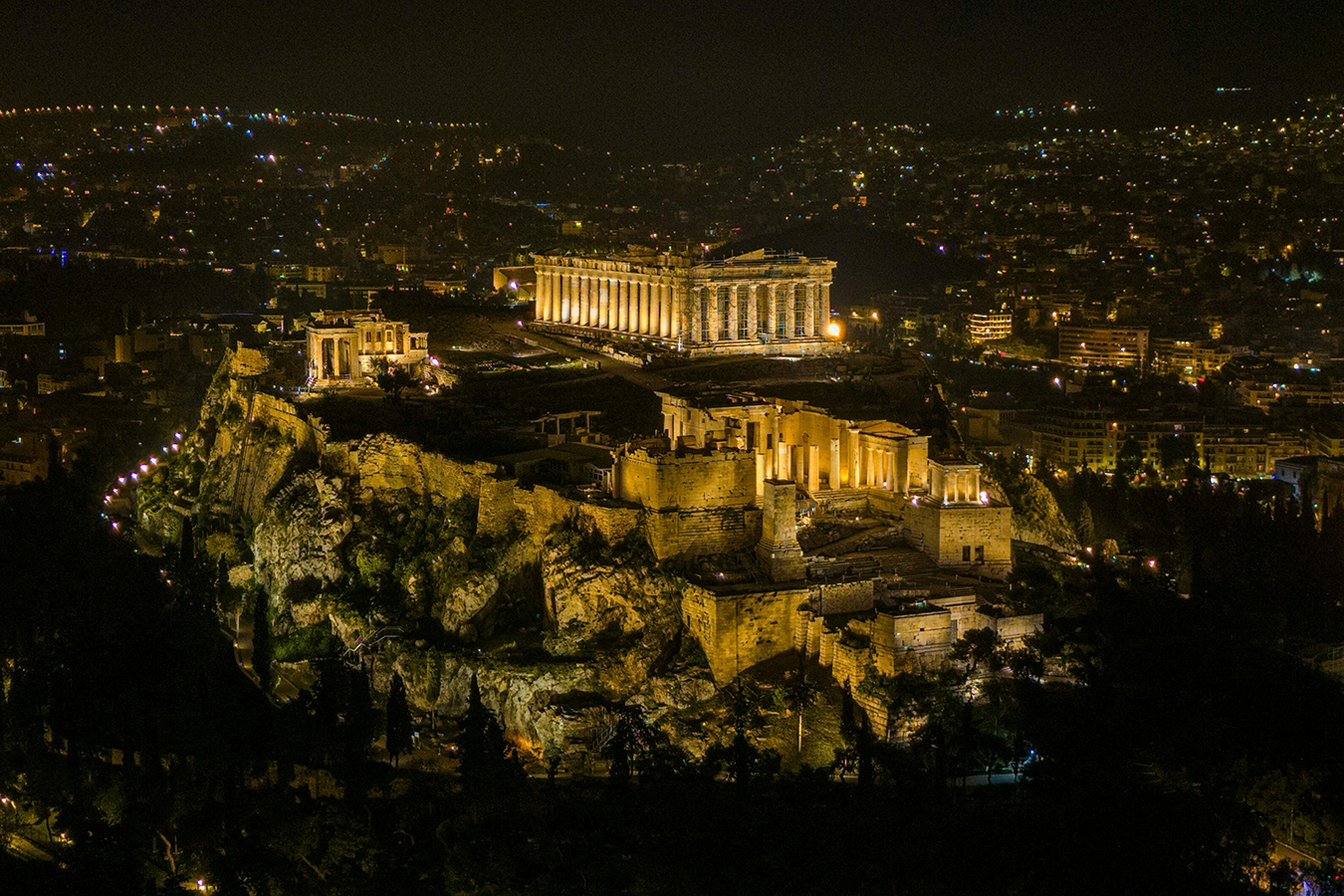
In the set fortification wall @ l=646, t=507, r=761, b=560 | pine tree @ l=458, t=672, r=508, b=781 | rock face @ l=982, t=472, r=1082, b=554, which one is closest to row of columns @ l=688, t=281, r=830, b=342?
rock face @ l=982, t=472, r=1082, b=554

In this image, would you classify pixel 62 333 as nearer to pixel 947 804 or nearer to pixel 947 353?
pixel 947 353

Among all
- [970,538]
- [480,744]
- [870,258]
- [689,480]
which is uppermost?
[870,258]

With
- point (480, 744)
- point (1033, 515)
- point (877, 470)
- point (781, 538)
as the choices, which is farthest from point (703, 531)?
point (1033, 515)

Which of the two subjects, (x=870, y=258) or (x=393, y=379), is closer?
(x=393, y=379)

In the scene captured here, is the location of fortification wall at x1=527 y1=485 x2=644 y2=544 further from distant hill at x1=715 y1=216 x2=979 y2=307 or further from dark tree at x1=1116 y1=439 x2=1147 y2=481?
distant hill at x1=715 y1=216 x2=979 y2=307

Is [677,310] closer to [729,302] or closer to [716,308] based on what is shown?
[716,308]

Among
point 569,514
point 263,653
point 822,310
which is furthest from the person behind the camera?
point 822,310

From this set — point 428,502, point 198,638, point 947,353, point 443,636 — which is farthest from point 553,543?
point 947,353
